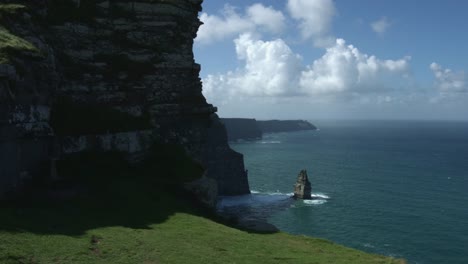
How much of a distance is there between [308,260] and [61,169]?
2337cm

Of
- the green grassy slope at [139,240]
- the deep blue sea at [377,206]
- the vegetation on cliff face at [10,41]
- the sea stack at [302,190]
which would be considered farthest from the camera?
the sea stack at [302,190]

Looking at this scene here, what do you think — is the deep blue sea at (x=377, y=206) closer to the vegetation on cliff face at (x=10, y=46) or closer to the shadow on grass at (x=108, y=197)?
the shadow on grass at (x=108, y=197)

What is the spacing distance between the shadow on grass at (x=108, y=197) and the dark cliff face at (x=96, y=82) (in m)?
1.56

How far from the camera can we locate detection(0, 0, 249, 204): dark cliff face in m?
34.9

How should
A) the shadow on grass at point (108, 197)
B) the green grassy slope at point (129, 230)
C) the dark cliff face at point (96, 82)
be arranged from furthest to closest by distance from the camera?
the dark cliff face at point (96, 82) → the shadow on grass at point (108, 197) → the green grassy slope at point (129, 230)

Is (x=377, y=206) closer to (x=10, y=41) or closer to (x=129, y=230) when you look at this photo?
(x=129, y=230)

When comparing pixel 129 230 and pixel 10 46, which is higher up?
pixel 10 46

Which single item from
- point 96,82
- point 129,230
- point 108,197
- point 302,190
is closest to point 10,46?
point 96,82

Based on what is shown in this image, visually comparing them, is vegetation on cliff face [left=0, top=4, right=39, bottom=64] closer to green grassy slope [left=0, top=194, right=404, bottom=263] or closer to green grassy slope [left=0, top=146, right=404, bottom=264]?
green grassy slope [left=0, top=146, right=404, bottom=264]

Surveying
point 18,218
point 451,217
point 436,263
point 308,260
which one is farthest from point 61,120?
point 451,217

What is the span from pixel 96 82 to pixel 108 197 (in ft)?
50.7

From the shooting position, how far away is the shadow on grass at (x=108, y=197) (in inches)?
1164

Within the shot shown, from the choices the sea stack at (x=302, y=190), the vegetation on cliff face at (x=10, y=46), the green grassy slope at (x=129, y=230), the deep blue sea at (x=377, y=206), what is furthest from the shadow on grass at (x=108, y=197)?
the sea stack at (x=302, y=190)

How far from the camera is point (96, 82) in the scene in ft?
157
